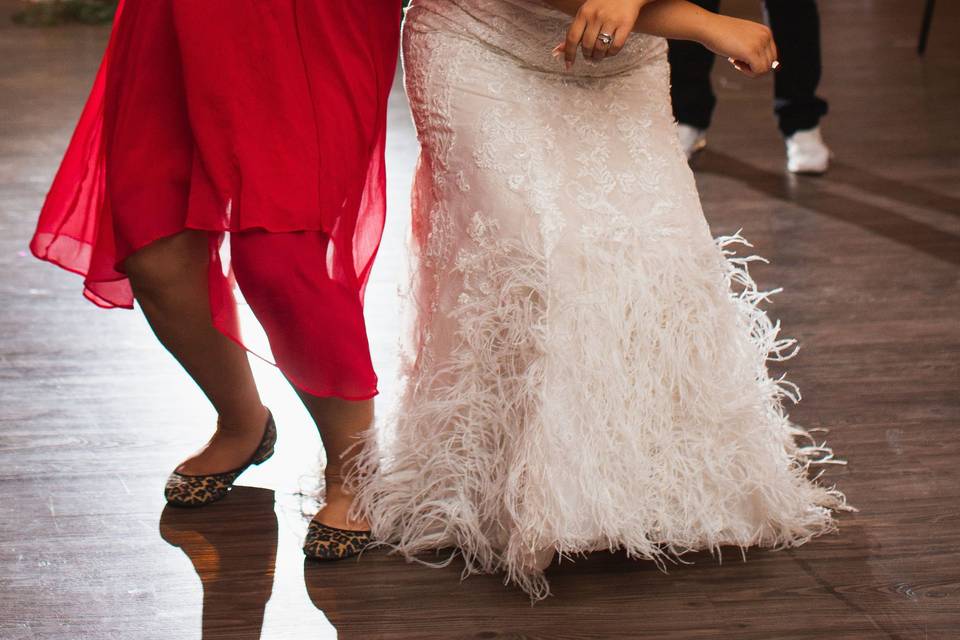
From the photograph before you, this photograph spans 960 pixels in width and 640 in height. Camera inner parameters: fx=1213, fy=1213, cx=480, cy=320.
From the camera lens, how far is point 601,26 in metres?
1.46

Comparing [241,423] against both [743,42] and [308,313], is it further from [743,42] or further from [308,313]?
[743,42]

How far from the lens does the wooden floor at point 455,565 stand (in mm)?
1595

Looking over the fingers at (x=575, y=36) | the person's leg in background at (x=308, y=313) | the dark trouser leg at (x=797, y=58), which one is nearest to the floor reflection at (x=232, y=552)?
the person's leg in background at (x=308, y=313)

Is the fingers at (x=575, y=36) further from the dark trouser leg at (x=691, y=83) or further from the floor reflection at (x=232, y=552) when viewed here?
the dark trouser leg at (x=691, y=83)

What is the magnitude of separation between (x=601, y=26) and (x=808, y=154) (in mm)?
2354

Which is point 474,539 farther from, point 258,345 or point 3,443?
point 3,443

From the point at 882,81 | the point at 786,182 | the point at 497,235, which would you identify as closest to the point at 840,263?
the point at 786,182

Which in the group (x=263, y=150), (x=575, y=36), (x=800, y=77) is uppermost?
(x=575, y=36)

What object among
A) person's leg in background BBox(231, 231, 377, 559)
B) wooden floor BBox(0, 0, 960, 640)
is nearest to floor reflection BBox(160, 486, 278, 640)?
wooden floor BBox(0, 0, 960, 640)

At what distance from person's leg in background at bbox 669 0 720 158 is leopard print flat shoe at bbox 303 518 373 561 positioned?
228 cm

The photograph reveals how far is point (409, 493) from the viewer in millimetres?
1757

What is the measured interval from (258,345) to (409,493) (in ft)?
1.00

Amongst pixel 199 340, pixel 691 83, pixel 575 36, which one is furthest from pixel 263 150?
pixel 691 83

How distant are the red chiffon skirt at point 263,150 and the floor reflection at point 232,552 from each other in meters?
0.28
